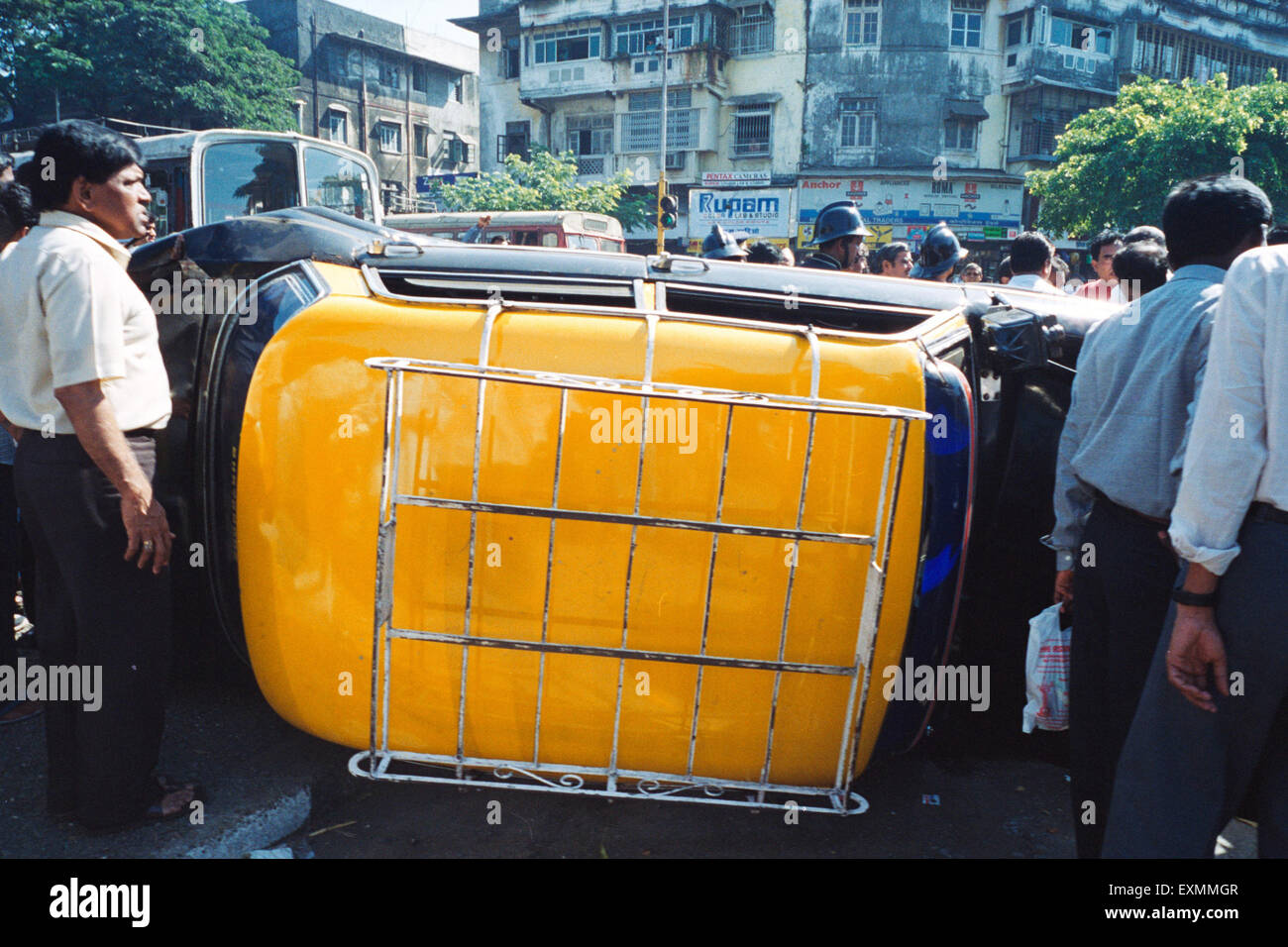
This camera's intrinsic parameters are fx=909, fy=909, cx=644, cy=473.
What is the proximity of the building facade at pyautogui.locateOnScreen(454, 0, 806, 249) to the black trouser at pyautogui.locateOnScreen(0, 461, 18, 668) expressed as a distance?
22489mm

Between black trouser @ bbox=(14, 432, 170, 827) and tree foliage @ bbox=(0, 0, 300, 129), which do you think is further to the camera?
tree foliage @ bbox=(0, 0, 300, 129)

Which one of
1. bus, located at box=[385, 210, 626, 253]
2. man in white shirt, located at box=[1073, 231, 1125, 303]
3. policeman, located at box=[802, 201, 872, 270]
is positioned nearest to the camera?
policeman, located at box=[802, 201, 872, 270]

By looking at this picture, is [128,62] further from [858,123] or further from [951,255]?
[951,255]

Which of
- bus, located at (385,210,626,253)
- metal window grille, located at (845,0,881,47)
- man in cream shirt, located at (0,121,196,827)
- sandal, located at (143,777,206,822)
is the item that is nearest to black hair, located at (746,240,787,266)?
man in cream shirt, located at (0,121,196,827)

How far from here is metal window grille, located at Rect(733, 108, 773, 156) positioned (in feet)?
87.8

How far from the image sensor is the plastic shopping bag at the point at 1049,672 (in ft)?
6.93

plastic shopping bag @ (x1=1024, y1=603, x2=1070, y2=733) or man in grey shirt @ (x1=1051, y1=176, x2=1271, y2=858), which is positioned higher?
man in grey shirt @ (x1=1051, y1=176, x2=1271, y2=858)

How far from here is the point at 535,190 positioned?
2375cm

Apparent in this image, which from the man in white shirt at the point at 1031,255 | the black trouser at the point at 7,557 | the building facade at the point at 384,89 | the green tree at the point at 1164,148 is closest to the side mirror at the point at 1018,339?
the man in white shirt at the point at 1031,255

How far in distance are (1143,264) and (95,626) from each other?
2780 millimetres

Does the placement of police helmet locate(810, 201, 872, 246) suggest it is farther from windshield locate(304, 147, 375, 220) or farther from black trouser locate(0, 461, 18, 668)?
windshield locate(304, 147, 375, 220)

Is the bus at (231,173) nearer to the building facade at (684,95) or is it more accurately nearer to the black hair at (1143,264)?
the black hair at (1143,264)
